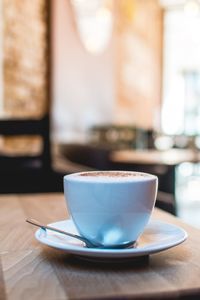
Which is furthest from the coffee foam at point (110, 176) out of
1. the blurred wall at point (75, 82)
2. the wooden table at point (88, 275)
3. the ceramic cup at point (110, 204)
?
the blurred wall at point (75, 82)

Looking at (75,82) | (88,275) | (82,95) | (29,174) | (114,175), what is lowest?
(29,174)

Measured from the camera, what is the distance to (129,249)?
68cm

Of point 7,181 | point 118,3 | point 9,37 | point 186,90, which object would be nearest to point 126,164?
point 7,181

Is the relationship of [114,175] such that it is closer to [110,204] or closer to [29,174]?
[110,204]

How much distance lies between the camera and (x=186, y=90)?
8297 millimetres

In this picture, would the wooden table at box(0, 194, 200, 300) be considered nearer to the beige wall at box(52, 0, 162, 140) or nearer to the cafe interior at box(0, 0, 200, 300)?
the cafe interior at box(0, 0, 200, 300)

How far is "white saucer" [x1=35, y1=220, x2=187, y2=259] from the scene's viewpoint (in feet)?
2.19

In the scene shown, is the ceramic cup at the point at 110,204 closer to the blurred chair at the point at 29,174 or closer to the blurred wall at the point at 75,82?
the blurred chair at the point at 29,174

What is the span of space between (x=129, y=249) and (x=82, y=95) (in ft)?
15.9

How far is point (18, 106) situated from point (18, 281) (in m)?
4.37

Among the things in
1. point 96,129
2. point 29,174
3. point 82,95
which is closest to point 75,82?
point 82,95

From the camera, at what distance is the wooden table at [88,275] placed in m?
0.56

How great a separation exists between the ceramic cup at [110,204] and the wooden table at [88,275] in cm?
4

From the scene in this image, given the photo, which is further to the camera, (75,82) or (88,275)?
(75,82)
